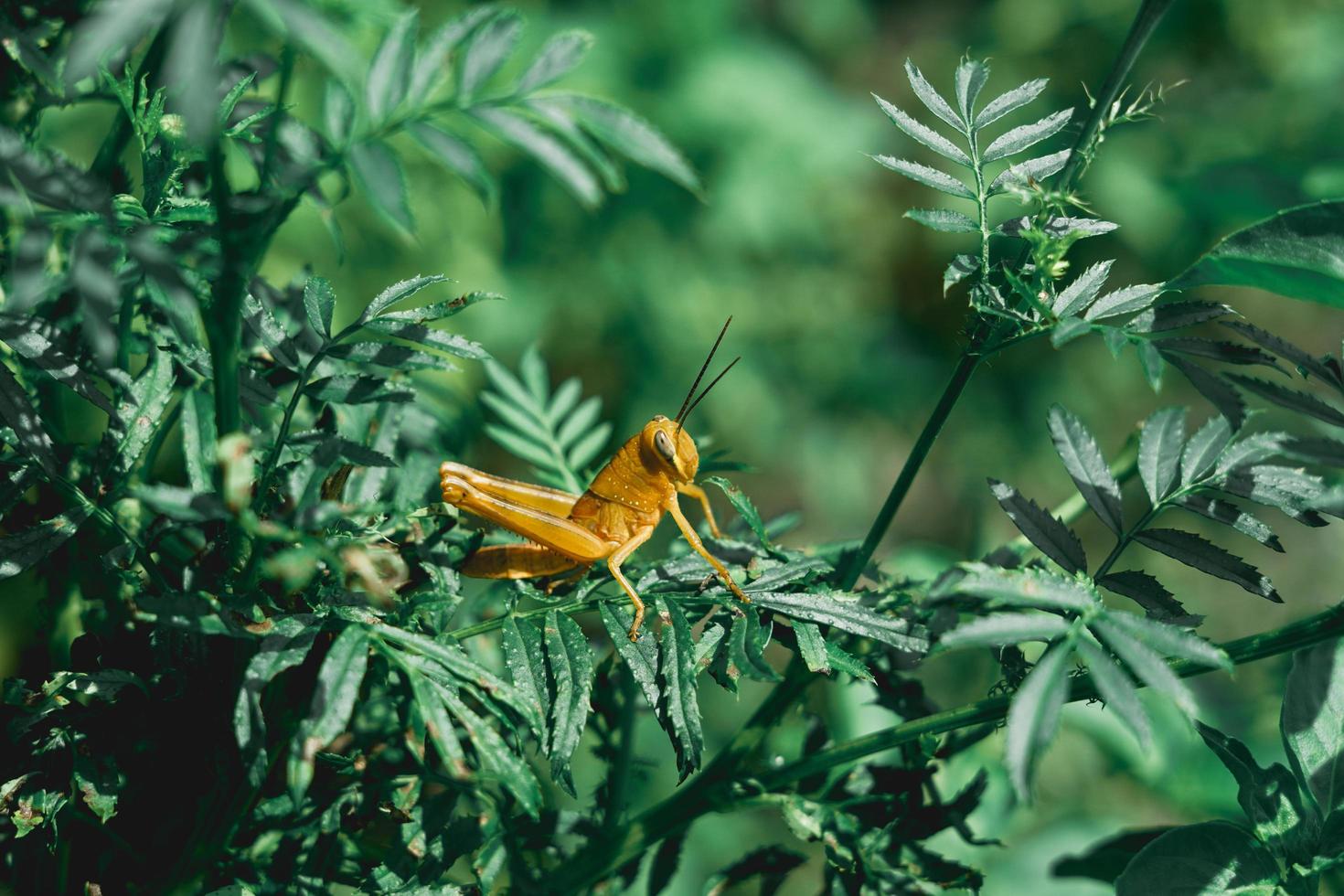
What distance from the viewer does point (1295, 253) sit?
0.40m

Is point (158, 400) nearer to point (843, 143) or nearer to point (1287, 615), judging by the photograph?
point (843, 143)

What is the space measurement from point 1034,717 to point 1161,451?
20 cm

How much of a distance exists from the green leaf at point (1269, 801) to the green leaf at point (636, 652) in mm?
A: 252

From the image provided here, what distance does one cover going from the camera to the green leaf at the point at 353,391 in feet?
1.43

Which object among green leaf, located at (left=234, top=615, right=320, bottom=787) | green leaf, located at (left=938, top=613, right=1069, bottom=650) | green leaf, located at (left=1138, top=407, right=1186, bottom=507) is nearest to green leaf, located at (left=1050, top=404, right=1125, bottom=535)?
green leaf, located at (left=1138, top=407, right=1186, bottom=507)

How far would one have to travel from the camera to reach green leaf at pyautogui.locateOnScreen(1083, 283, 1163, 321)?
42cm

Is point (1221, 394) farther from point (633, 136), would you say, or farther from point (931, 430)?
point (633, 136)

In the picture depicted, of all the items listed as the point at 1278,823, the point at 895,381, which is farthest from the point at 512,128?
the point at 895,381

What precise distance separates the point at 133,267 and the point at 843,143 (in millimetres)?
1852

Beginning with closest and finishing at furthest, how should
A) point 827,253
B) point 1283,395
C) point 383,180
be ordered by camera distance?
point 383,180 < point 1283,395 < point 827,253

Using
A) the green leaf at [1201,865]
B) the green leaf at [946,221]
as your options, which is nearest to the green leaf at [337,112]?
the green leaf at [946,221]

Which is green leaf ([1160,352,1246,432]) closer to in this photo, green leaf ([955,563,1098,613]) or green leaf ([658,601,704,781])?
green leaf ([955,563,1098,613])

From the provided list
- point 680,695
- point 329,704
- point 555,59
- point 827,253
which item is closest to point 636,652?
point 680,695

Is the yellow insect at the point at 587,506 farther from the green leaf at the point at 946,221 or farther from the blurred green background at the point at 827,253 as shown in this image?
the blurred green background at the point at 827,253
